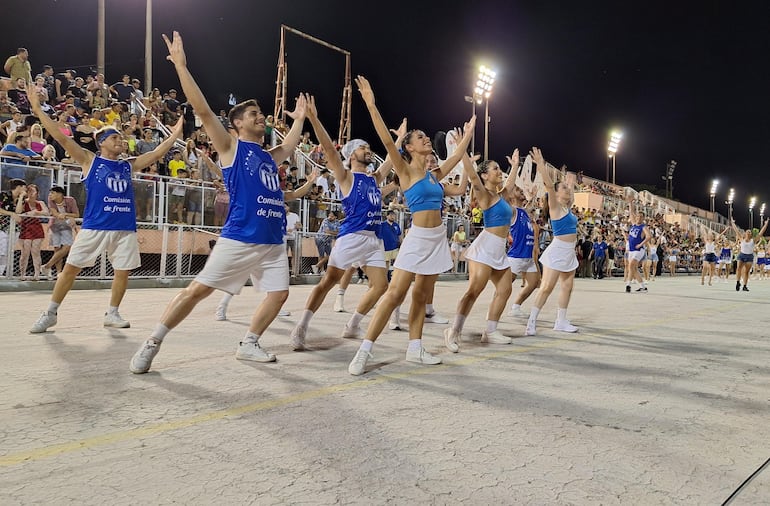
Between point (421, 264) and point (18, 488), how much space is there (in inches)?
122

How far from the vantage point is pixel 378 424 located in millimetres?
2990

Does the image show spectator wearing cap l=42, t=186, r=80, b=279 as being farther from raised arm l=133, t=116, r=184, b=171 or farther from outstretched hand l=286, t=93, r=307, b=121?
outstretched hand l=286, t=93, r=307, b=121

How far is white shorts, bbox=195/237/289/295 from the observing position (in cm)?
420

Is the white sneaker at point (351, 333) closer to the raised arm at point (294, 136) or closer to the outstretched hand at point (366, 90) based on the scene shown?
the raised arm at point (294, 136)

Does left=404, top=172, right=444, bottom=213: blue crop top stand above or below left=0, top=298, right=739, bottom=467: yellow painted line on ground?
above

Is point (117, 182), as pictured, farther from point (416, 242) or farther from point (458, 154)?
point (458, 154)

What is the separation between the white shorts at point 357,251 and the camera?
5.79 m

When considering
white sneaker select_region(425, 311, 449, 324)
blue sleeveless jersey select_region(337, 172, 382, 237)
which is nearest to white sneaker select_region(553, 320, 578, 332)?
white sneaker select_region(425, 311, 449, 324)

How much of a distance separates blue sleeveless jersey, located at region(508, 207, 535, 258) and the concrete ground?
8.22 feet

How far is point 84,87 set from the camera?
651 inches

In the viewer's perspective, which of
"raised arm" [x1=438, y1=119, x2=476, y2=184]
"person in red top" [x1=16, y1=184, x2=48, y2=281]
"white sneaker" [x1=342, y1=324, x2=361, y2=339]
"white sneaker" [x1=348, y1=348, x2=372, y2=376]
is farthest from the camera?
"person in red top" [x1=16, y1=184, x2=48, y2=281]

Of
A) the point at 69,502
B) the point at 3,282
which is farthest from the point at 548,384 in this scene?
the point at 3,282

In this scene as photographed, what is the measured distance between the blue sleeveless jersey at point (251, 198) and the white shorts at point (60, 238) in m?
8.40

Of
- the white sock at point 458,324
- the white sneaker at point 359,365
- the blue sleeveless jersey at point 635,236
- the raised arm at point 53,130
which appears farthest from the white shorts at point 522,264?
the blue sleeveless jersey at point 635,236
